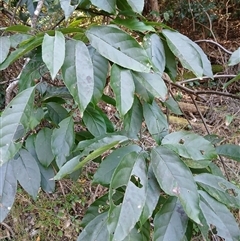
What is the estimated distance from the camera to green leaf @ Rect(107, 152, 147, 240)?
20.3 inches

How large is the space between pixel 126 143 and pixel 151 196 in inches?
6.3

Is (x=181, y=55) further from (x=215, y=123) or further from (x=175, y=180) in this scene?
(x=215, y=123)

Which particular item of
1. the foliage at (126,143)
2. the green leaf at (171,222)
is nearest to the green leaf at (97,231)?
the foliage at (126,143)

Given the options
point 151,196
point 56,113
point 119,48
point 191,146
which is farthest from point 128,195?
point 56,113

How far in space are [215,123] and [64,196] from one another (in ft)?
5.53

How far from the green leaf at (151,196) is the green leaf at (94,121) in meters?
0.25

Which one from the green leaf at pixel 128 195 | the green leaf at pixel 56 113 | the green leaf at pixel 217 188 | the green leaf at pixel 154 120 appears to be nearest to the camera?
the green leaf at pixel 128 195

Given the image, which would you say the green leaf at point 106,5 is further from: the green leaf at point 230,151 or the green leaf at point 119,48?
the green leaf at point 230,151

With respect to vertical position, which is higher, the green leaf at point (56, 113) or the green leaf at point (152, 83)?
the green leaf at point (152, 83)

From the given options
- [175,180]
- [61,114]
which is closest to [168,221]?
[175,180]

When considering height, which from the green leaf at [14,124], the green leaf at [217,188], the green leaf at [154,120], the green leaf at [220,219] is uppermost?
the green leaf at [14,124]

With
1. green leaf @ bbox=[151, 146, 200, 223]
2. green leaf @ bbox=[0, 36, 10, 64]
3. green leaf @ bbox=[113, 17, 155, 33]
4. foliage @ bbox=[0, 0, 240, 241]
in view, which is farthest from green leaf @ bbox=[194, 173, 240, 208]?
green leaf @ bbox=[0, 36, 10, 64]

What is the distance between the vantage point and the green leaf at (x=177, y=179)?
535 millimetres

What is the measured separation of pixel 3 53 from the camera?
0.66 metres
